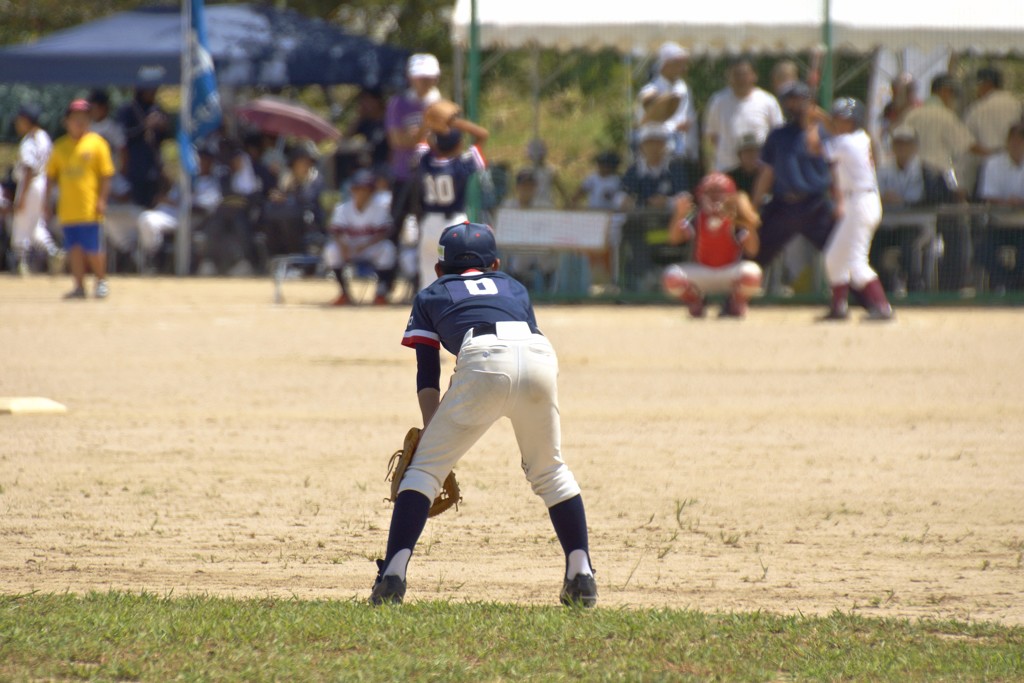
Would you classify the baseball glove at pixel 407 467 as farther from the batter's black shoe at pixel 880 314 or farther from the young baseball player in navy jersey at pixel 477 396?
the batter's black shoe at pixel 880 314

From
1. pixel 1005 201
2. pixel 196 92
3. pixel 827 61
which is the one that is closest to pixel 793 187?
pixel 827 61

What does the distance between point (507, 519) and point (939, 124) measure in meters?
11.4

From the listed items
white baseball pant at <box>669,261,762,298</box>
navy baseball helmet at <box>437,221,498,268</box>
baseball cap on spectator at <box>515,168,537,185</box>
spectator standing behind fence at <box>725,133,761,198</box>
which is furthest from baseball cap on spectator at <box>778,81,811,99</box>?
navy baseball helmet at <box>437,221,498,268</box>

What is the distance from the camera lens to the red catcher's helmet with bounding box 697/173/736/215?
15188mm

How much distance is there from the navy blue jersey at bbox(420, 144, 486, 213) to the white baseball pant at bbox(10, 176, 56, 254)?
347 inches

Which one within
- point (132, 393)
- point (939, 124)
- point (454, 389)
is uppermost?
point (939, 124)

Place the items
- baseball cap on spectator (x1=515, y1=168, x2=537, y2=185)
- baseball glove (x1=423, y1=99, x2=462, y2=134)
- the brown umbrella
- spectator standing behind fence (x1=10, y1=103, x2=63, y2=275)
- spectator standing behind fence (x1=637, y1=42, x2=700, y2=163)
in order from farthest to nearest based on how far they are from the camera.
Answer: the brown umbrella, spectator standing behind fence (x1=10, y1=103, x2=63, y2=275), baseball cap on spectator (x1=515, y1=168, x2=537, y2=185), spectator standing behind fence (x1=637, y1=42, x2=700, y2=163), baseball glove (x1=423, y1=99, x2=462, y2=134)

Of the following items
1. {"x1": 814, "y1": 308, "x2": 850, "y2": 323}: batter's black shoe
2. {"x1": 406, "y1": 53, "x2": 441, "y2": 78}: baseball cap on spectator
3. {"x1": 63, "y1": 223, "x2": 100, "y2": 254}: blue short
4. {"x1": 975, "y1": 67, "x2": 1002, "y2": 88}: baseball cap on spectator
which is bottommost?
{"x1": 814, "y1": 308, "x2": 850, "y2": 323}: batter's black shoe

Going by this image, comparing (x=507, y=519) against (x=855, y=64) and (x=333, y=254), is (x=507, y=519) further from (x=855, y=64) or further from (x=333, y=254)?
(x=855, y=64)

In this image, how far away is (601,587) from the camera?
5.81 m

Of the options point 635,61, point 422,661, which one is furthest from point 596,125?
point 422,661

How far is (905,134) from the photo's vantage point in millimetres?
16562

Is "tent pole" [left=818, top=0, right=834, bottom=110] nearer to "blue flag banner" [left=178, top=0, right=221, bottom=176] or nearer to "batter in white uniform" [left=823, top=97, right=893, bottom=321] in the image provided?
"batter in white uniform" [left=823, top=97, right=893, bottom=321]

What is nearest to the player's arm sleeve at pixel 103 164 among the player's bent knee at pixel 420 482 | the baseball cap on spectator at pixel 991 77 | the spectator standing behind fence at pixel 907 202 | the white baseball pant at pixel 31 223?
the white baseball pant at pixel 31 223
